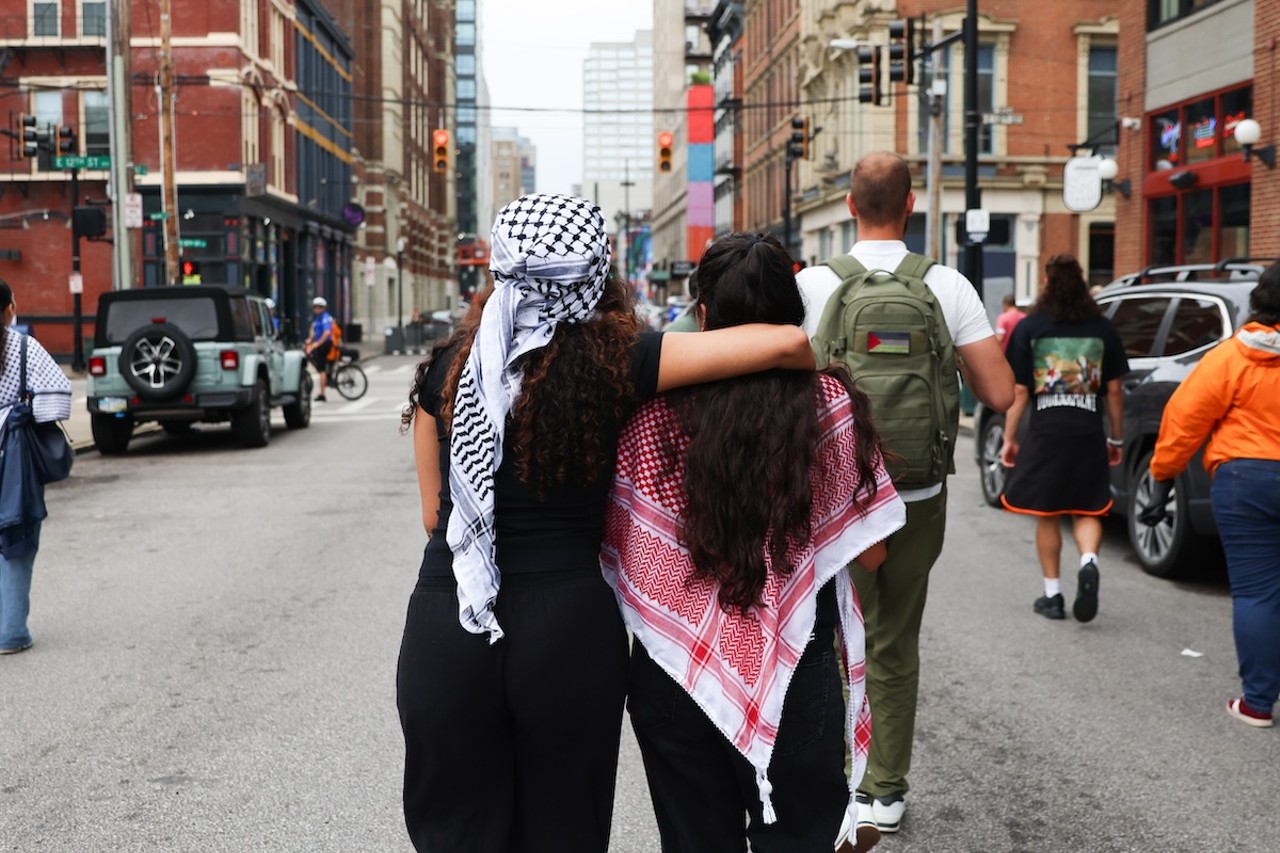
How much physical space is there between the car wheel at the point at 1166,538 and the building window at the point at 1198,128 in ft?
44.5

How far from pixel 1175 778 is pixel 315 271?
51.5 metres

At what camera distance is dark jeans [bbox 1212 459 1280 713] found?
5602 mm

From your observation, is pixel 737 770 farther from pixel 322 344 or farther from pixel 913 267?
pixel 322 344

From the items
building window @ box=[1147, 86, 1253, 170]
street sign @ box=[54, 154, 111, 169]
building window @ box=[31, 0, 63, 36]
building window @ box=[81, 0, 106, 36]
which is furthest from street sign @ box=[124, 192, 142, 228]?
building window @ box=[31, 0, 63, 36]

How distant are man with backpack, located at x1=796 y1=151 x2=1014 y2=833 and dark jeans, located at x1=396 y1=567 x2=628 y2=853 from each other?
1587 mm

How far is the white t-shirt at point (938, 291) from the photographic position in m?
4.31

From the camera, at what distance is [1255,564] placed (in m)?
5.68

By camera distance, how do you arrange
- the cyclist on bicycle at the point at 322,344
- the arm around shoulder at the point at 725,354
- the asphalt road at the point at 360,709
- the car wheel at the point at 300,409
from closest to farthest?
the arm around shoulder at the point at 725,354
the asphalt road at the point at 360,709
the car wheel at the point at 300,409
the cyclist on bicycle at the point at 322,344

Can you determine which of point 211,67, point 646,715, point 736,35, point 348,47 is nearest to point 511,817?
point 646,715

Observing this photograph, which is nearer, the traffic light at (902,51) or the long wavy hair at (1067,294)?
the long wavy hair at (1067,294)

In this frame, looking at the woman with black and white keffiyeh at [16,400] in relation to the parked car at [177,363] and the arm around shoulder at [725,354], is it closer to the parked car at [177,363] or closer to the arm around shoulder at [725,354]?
the arm around shoulder at [725,354]

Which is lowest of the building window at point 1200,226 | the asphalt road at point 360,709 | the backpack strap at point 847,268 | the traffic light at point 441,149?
the asphalt road at point 360,709

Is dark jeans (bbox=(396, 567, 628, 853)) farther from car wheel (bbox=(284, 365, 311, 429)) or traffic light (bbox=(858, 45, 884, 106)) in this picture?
traffic light (bbox=(858, 45, 884, 106))

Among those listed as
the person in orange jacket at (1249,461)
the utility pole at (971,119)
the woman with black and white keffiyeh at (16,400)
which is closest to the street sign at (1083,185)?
the utility pole at (971,119)
